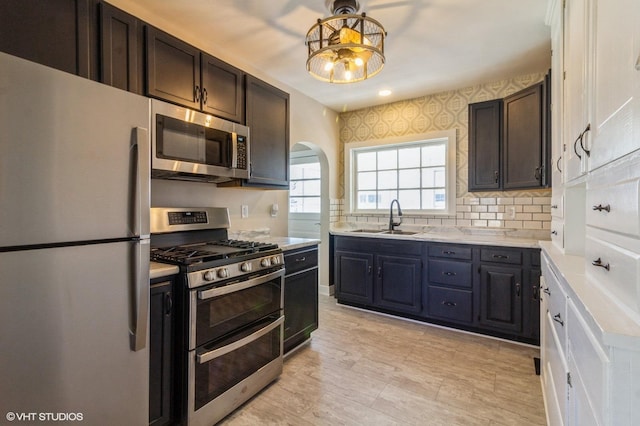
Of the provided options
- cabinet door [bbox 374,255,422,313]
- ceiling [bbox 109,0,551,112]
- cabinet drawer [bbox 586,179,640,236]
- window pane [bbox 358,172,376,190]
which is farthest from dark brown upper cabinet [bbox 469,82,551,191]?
cabinet drawer [bbox 586,179,640,236]

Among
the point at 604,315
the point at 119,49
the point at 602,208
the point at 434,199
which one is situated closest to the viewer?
the point at 604,315

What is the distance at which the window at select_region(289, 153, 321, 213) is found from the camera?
493cm

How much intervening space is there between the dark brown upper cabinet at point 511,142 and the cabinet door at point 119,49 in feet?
9.94

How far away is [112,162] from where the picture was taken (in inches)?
51.3

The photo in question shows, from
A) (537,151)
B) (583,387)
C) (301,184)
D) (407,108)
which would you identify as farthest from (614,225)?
(301,184)

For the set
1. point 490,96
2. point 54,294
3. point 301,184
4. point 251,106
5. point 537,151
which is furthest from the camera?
point 301,184

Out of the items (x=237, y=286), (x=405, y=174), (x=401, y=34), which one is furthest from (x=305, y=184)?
(x=237, y=286)

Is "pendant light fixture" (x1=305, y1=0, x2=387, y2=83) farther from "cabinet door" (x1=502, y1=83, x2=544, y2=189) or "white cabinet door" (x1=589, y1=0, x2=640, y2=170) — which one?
"cabinet door" (x1=502, y1=83, x2=544, y2=189)

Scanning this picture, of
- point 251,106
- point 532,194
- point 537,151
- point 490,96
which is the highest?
point 490,96

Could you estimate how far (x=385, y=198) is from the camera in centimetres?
A: 413

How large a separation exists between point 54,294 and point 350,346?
2.20 metres

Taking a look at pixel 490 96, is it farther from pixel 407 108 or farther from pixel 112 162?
pixel 112 162

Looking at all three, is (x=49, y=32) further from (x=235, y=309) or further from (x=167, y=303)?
(x=235, y=309)

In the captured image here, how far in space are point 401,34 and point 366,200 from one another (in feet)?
7.42
